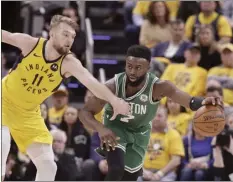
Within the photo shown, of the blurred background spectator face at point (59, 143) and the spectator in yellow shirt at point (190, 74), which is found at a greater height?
the spectator in yellow shirt at point (190, 74)

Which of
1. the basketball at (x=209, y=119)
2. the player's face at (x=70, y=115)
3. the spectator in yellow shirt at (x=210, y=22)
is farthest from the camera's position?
the spectator in yellow shirt at (x=210, y=22)

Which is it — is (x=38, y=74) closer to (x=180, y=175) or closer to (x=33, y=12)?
(x=180, y=175)

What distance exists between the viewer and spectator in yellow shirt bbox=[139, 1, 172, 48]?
8.85m

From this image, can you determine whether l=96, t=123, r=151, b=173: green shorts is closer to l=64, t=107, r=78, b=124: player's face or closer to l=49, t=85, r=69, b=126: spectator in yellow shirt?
l=64, t=107, r=78, b=124: player's face

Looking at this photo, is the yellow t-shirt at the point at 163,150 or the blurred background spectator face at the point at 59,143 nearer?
the blurred background spectator face at the point at 59,143

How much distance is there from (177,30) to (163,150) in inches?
66.9

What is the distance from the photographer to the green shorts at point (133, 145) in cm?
578

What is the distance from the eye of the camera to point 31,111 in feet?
19.0

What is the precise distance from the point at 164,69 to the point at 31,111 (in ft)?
9.52

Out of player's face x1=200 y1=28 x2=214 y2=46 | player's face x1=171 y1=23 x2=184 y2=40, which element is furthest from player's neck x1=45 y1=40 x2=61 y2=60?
player's face x1=200 y1=28 x2=214 y2=46

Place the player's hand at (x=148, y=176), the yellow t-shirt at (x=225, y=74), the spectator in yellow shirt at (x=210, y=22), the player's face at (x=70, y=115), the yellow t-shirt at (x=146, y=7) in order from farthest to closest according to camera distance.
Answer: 1. the yellow t-shirt at (x=146, y=7)
2. the spectator in yellow shirt at (x=210, y=22)
3. the yellow t-shirt at (x=225, y=74)
4. the player's face at (x=70, y=115)
5. the player's hand at (x=148, y=176)

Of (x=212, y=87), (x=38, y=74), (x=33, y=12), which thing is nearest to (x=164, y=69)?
(x=212, y=87)

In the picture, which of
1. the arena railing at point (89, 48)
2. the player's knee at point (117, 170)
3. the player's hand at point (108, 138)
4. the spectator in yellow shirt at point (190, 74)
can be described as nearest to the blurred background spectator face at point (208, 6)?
the spectator in yellow shirt at point (190, 74)

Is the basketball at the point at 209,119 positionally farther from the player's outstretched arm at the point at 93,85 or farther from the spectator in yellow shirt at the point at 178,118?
the spectator in yellow shirt at the point at 178,118
